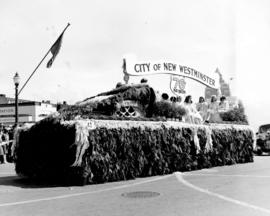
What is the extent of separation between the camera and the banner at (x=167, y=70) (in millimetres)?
15383

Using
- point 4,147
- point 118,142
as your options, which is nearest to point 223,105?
point 118,142

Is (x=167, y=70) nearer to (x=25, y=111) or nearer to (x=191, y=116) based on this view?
(x=191, y=116)

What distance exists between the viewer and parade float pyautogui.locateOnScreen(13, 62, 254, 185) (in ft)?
32.0

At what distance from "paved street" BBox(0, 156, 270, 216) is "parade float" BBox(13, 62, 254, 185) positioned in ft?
1.47

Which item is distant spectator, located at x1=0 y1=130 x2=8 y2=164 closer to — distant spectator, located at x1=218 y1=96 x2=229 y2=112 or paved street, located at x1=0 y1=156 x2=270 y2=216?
paved street, located at x1=0 y1=156 x2=270 y2=216

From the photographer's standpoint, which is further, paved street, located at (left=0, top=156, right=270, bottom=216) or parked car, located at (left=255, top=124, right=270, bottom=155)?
parked car, located at (left=255, top=124, right=270, bottom=155)

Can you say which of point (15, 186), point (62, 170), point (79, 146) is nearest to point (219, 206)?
point (79, 146)

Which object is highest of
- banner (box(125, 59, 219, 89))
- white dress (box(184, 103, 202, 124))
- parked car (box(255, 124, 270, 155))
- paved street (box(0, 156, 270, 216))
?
banner (box(125, 59, 219, 89))

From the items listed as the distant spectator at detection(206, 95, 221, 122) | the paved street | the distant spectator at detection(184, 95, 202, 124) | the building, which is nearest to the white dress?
the distant spectator at detection(184, 95, 202, 124)

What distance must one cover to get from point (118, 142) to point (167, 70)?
6716 mm

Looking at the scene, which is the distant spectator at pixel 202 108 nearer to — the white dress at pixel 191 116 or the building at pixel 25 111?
the white dress at pixel 191 116

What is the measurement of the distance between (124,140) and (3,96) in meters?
67.5

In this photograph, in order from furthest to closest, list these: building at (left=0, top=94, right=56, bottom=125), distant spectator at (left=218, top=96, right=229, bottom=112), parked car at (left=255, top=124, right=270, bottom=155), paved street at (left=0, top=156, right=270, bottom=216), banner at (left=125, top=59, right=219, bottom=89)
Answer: building at (left=0, top=94, right=56, bottom=125), parked car at (left=255, top=124, right=270, bottom=155), distant spectator at (left=218, top=96, right=229, bottom=112), banner at (left=125, top=59, right=219, bottom=89), paved street at (left=0, top=156, right=270, bottom=216)

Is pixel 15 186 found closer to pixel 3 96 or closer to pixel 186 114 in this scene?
pixel 186 114
